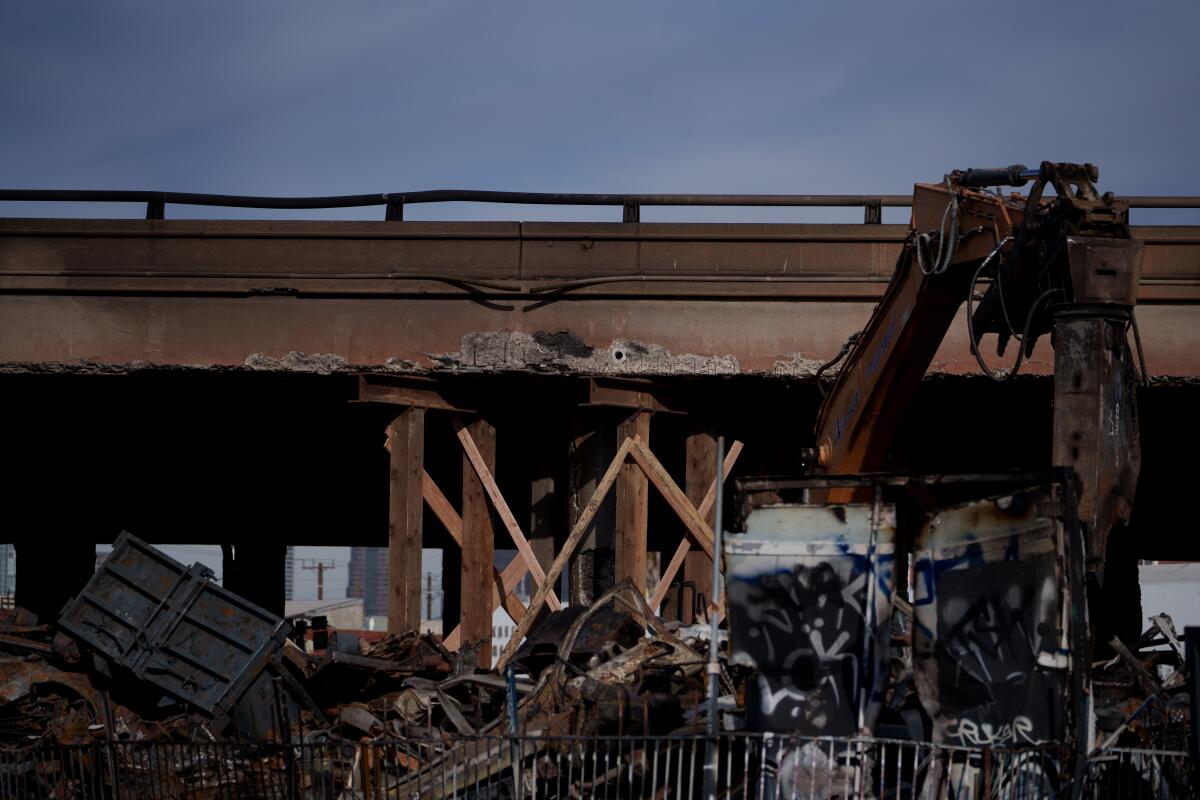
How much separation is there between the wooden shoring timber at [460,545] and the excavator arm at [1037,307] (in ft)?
19.0

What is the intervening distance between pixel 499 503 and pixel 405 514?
3.31 ft

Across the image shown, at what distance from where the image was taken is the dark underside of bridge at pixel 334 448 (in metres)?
16.5

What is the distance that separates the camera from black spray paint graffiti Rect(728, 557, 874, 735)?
28.5 ft

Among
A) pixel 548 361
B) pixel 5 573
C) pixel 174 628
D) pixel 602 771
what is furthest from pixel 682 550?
pixel 5 573

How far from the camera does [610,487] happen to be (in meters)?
15.9

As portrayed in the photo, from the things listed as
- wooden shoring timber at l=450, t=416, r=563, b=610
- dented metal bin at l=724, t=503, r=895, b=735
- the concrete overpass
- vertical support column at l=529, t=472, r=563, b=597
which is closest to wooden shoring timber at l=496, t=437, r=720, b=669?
the concrete overpass

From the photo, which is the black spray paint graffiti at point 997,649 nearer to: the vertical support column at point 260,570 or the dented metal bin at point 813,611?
the dented metal bin at point 813,611

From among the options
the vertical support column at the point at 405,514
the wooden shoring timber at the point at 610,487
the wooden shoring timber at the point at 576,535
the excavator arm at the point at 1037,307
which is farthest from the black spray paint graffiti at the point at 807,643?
the vertical support column at the point at 405,514

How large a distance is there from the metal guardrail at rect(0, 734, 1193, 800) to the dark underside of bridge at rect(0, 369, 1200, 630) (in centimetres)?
538

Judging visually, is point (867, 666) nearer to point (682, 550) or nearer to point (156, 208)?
point (682, 550)

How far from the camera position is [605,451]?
53.6 ft

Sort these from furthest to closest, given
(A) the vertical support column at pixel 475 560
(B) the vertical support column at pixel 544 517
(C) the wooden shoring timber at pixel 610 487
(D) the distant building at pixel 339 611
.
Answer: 1. (D) the distant building at pixel 339 611
2. (B) the vertical support column at pixel 544 517
3. (A) the vertical support column at pixel 475 560
4. (C) the wooden shoring timber at pixel 610 487

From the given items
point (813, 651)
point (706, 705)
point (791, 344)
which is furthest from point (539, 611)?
point (813, 651)

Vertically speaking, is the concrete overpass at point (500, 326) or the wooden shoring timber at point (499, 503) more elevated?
the concrete overpass at point (500, 326)
